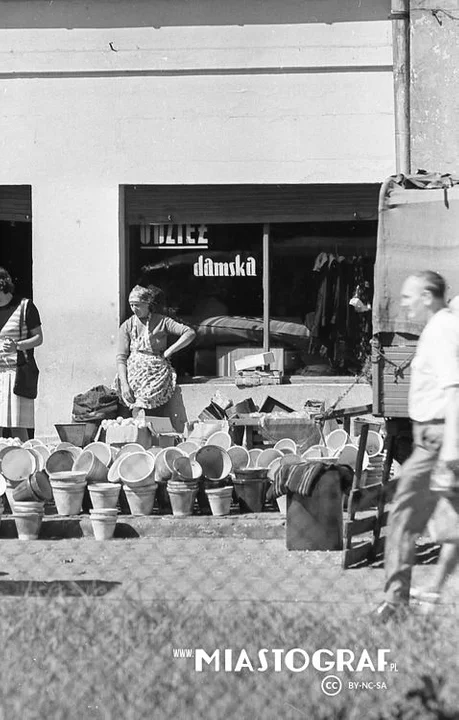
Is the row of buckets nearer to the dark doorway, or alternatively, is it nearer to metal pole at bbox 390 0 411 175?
the dark doorway

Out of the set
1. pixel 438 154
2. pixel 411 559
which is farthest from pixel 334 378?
pixel 411 559

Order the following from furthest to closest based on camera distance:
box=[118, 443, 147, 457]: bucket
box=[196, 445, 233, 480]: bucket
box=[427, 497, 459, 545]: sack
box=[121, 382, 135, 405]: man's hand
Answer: box=[121, 382, 135, 405]: man's hand → box=[118, 443, 147, 457]: bucket → box=[196, 445, 233, 480]: bucket → box=[427, 497, 459, 545]: sack

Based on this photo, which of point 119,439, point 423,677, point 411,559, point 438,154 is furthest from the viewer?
point 438,154

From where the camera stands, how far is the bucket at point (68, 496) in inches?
367

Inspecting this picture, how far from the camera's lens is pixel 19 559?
332 inches

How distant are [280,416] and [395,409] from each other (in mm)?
3118

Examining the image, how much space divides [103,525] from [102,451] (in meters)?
0.95

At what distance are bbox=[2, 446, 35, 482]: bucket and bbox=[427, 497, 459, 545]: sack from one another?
423cm

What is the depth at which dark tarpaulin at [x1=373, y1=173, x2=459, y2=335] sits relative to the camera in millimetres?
9016

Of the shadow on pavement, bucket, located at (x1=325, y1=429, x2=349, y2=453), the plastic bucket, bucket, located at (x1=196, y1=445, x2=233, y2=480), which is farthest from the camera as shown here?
bucket, located at (x1=325, y1=429, x2=349, y2=453)

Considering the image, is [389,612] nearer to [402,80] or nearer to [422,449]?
[422,449]

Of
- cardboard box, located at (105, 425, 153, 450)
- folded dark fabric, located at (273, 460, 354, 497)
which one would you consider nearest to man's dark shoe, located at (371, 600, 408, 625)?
folded dark fabric, located at (273, 460, 354, 497)

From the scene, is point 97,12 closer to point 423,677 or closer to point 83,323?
point 83,323

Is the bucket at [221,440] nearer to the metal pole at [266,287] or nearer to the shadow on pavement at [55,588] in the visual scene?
the metal pole at [266,287]
